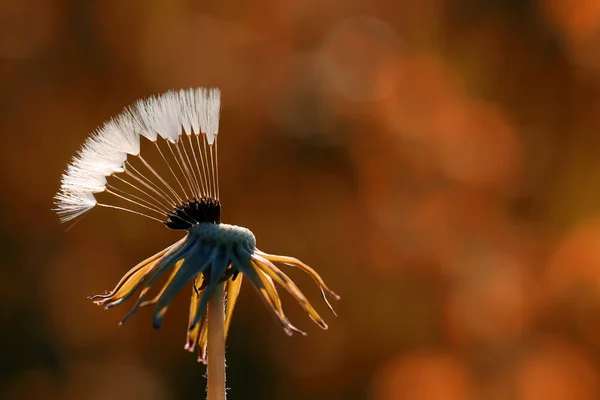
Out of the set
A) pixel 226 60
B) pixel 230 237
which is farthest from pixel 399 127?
pixel 230 237

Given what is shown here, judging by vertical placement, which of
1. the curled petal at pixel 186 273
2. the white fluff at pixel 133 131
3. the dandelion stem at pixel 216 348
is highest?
the white fluff at pixel 133 131

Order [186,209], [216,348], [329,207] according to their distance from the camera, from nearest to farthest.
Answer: [216,348] → [186,209] → [329,207]

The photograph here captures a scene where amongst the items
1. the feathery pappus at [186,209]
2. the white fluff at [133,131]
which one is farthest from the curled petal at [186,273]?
the white fluff at [133,131]

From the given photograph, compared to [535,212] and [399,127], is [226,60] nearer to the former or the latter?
[399,127]

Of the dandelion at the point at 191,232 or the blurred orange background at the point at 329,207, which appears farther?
the blurred orange background at the point at 329,207

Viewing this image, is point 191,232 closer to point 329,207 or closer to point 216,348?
point 216,348

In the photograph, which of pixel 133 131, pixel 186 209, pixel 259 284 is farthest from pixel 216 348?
pixel 133 131

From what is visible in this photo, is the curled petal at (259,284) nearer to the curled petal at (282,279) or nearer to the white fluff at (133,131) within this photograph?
the curled petal at (282,279)
